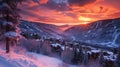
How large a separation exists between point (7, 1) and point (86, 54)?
19.2 m

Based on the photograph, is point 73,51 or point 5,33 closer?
point 5,33

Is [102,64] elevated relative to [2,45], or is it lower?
lower

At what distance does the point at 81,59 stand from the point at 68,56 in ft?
7.52

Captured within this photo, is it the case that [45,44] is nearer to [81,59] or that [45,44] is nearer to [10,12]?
[81,59]

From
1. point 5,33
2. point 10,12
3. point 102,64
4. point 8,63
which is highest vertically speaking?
point 10,12

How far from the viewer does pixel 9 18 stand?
22.2 meters

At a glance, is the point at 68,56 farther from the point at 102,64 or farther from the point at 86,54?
the point at 102,64

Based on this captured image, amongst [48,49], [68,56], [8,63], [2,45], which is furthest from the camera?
[48,49]

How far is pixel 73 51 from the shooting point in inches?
1534

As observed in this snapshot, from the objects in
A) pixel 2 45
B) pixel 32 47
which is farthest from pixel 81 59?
pixel 2 45

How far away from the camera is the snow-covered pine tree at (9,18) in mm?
21641

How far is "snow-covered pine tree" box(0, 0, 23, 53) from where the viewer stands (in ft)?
71.0

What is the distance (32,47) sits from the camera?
40.2 meters

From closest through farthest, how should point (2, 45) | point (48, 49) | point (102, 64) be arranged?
point (2, 45), point (102, 64), point (48, 49)
